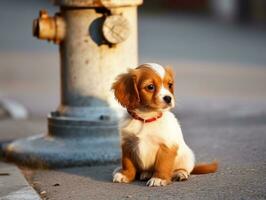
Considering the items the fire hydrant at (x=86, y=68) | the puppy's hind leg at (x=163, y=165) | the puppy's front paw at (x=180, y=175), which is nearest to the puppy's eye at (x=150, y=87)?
the puppy's hind leg at (x=163, y=165)

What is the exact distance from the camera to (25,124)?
8.95 meters

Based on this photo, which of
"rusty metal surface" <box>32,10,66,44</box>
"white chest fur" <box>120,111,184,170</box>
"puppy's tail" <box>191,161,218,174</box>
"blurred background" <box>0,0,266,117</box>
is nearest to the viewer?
"white chest fur" <box>120,111,184,170</box>

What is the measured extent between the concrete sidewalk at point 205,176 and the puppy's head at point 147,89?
511mm

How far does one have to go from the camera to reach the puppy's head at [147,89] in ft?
18.0

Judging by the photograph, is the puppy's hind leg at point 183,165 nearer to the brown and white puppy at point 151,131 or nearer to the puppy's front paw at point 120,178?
the brown and white puppy at point 151,131

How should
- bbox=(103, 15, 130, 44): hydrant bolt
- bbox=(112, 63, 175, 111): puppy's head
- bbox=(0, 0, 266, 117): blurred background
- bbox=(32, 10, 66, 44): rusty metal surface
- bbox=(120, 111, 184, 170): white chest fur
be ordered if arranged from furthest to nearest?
bbox=(0, 0, 266, 117): blurred background < bbox=(32, 10, 66, 44): rusty metal surface < bbox=(103, 15, 130, 44): hydrant bolt < bbox=(120, 111, 184, 170): white chest fur < bbox=(112, 63, 175, 111): puppy's head

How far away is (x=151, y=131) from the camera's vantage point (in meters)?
5.64

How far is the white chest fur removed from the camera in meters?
5.61

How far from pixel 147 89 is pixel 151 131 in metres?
0.28

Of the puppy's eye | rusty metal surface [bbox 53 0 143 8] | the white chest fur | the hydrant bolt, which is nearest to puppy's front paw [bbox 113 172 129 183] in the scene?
the white chest fur

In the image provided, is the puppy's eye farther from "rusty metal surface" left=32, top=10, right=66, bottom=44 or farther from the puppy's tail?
"rusty metal surface" left=32, top=10, right=66, bottom=44

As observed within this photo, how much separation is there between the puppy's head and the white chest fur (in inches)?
4.8

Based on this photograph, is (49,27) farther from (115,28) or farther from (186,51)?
(186,51)

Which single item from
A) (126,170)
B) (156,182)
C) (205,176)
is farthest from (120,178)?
(205,176)
